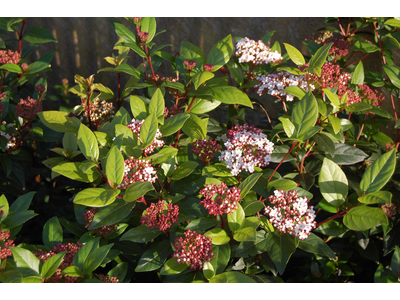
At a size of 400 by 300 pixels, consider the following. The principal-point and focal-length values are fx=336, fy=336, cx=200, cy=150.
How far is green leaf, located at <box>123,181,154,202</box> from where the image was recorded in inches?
47.6

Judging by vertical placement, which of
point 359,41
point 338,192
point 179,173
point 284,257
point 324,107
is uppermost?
point 359,41

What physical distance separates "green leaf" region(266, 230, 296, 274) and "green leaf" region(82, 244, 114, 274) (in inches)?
25.0

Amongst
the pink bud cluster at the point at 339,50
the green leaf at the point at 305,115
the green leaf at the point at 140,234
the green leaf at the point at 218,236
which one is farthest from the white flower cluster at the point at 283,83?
the green leaf at the point at 140,234

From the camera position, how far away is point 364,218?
1314mm

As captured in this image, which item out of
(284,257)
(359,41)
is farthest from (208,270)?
(359,41)

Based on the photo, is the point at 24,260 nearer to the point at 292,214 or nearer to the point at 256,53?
the point at 292,214

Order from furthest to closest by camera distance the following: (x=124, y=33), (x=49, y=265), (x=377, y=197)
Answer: (x=124, y=33) < (x=377, y=197) < (x=49, y=265)

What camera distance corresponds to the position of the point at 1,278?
1.12 meters

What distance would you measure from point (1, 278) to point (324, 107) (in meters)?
1.48

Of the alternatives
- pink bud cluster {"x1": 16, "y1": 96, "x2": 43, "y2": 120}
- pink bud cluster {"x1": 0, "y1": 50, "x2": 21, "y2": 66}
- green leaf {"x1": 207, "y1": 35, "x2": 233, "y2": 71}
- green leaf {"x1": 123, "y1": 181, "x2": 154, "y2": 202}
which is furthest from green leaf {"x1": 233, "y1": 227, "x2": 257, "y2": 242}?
pink bud cluster {"x1": 0, "y1": 50, "x2": 21, "y2": 66}

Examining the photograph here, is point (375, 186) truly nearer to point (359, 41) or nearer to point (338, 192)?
point (338, 192)

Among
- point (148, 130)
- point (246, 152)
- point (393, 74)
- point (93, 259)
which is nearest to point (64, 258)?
point (93, 259)

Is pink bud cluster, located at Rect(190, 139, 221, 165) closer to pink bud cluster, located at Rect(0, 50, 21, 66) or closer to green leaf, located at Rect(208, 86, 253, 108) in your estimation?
green leaf, located at Rect(208, 86, 253, 108)

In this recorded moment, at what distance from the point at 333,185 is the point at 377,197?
0.20m
